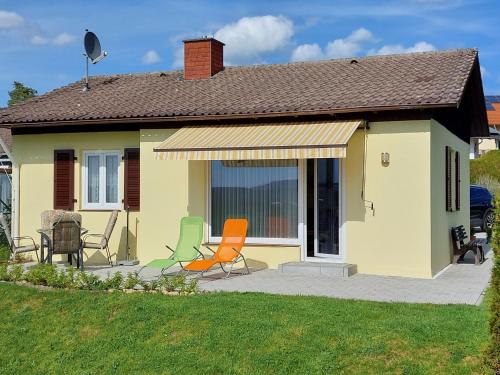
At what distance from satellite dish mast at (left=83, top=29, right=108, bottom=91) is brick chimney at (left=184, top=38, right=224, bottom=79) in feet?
10.3

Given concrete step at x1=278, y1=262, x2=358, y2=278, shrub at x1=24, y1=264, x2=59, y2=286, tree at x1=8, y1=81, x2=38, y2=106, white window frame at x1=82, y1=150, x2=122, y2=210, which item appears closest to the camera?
shrub at x1=24, y1=264, x2=59, y2=286

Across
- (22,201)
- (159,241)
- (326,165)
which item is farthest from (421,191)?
(22,201)

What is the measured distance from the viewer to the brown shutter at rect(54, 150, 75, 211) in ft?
70.4

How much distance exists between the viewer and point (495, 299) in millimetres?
7883

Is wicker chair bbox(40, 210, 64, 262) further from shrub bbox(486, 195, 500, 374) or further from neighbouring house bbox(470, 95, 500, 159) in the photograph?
neighbouring house bbox(470, 95, 500, 159)

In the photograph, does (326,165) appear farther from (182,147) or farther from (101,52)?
(101,52)

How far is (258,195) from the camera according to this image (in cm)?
1917

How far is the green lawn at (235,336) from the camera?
9445 millimetres

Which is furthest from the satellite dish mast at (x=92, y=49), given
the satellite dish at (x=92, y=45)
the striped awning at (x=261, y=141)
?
the striped awning at (x=261, y=141)

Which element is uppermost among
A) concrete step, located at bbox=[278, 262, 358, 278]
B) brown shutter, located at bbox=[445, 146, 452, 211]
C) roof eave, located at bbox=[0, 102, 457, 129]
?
roof eave, located at bbox=[0, 102, 457, 129]

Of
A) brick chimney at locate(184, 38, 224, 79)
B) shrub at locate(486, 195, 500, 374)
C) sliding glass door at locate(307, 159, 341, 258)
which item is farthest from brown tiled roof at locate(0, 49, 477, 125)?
shrub at locate(486, 195, 500, 374)

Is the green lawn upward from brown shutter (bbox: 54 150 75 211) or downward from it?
downward

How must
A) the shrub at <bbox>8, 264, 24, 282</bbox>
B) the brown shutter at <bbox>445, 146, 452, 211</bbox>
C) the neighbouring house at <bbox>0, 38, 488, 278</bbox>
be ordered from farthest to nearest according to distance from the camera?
the brown shutter at <bbox>445, 146, 452, 211</bbox>, the neighbouring house at <bbox>0, 38, 488, 278</bbox>, the shrub at <bbox>8, 264, 24, 282</bbox>

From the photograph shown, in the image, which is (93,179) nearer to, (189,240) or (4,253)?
(4,253)
